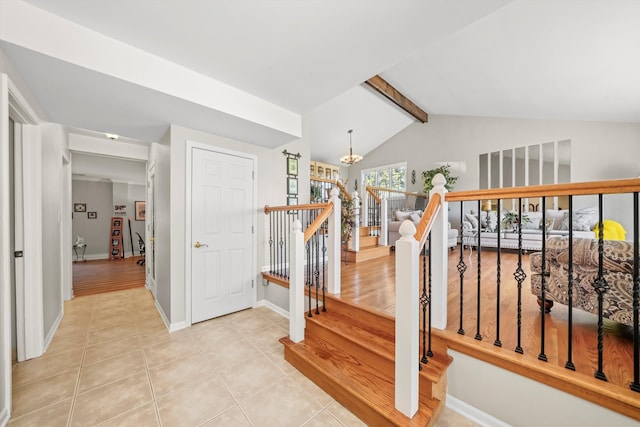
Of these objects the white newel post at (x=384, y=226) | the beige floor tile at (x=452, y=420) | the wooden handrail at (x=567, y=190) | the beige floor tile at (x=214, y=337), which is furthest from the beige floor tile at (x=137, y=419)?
the white newel post at (x=384, y=226)

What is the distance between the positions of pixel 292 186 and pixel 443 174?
5.29 metres

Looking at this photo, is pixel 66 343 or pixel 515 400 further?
pixel 66 343

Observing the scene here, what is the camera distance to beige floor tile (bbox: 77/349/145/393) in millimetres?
1921

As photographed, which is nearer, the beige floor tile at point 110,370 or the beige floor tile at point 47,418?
the beige floor tile at point 47,418

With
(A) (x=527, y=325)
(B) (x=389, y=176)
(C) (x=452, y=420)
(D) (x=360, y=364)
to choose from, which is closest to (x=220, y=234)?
(D) (x=360, y=364)

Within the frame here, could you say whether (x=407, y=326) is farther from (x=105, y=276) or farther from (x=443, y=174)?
(x=443, y=174)

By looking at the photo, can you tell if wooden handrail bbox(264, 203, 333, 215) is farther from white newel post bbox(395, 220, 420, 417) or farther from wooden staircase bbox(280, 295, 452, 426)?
white newel post bbox(395, 220, 420, 417)

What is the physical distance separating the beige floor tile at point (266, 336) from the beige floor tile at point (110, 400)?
0.93 meters

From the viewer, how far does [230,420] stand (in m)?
1.57

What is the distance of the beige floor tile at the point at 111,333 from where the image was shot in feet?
8.47

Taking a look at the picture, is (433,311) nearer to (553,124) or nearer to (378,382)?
(378,382)

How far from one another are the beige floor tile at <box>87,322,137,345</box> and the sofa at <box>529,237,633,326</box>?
4.07 m

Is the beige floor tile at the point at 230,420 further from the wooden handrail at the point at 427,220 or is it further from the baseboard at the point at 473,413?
the wooden handrail at the point at 427,220

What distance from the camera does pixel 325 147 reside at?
818cm
